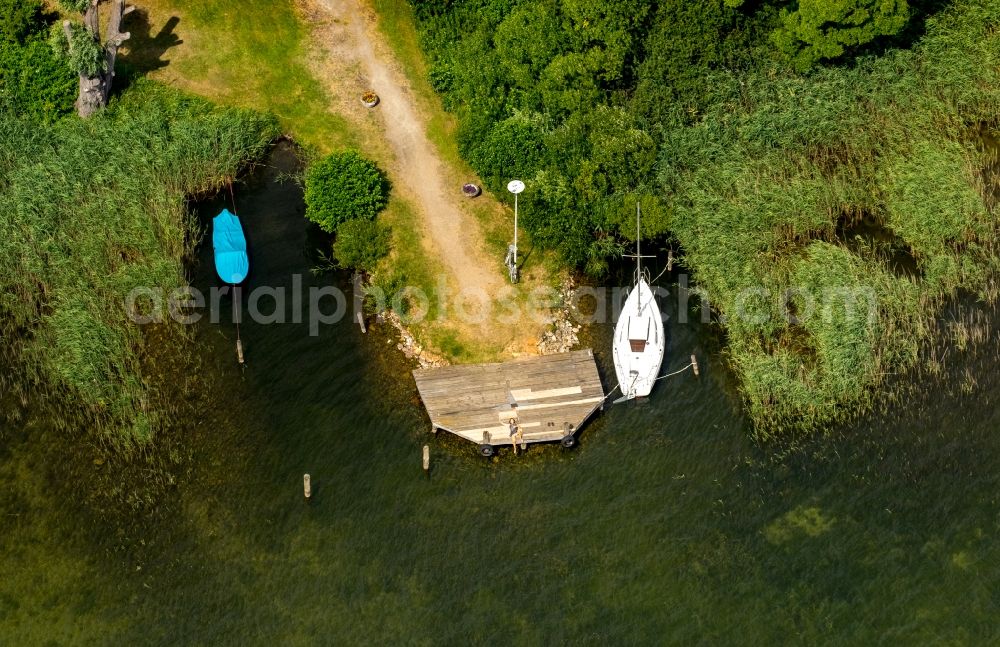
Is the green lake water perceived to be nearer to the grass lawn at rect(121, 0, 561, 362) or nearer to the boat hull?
the boat hull

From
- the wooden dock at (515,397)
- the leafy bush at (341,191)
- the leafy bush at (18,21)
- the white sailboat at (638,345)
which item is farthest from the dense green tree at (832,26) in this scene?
the leafy bush at (18,21)


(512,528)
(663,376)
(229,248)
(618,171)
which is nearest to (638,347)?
(663,376)

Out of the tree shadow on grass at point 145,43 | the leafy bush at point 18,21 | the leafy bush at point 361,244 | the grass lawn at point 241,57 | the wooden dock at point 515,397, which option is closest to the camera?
the wooden dock at point 515,397

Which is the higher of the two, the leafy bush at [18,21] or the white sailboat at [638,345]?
the leafy bush at [18,21]

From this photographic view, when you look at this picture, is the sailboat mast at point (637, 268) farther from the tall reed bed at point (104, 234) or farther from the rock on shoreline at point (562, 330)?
the tall reed bed at point (104, 234)

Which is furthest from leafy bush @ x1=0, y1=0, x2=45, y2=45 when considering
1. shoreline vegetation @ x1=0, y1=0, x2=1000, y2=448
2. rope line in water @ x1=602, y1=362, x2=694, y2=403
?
rope line in water @ x1=602, y1=362, x2=694, y2=403

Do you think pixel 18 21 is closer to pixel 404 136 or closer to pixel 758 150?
pixel 404 136
